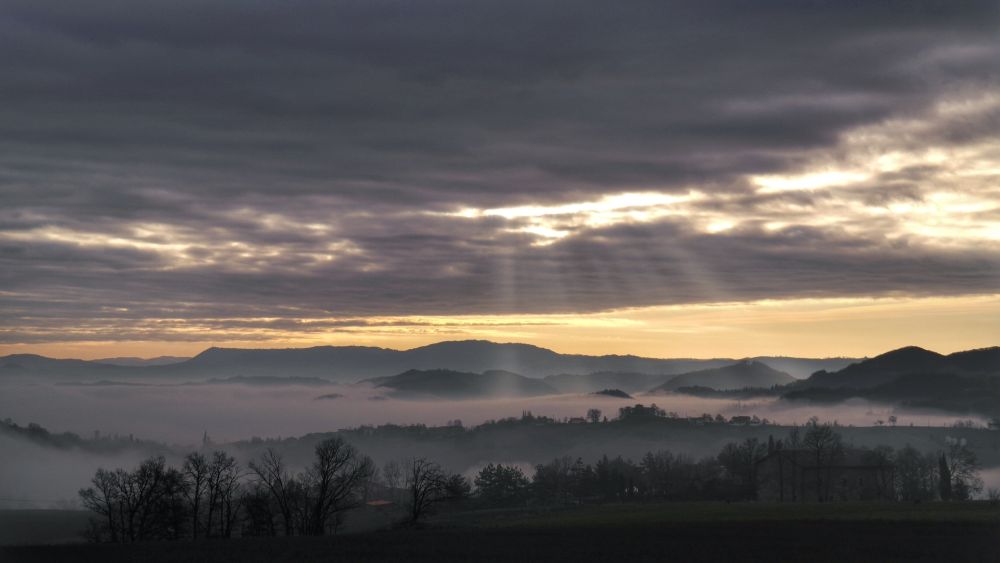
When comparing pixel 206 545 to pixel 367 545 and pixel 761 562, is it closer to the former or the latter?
pixel 367 545

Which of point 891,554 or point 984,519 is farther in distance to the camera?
point 984,519

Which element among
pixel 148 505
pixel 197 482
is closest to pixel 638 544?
pixel 148 505

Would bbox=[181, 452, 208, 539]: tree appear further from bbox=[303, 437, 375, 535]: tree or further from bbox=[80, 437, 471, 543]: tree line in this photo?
bbox=[303, 437, 375, 535]: tree

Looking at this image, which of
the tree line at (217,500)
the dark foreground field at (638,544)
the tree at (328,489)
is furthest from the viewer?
the tree at (328,489)

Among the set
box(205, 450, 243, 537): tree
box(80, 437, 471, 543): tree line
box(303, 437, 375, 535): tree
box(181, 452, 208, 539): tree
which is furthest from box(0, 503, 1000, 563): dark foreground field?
box(181, 452, 208, 539): tree

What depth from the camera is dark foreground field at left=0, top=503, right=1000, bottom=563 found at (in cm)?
7388

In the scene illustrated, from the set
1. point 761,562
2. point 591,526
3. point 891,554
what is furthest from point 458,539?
point 891,554

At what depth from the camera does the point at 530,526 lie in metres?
103

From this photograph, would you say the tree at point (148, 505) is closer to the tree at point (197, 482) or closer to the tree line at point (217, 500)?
the tree line at point (217, 500)

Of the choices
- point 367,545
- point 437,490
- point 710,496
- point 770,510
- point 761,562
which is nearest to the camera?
point 761,562

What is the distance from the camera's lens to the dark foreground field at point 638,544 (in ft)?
242

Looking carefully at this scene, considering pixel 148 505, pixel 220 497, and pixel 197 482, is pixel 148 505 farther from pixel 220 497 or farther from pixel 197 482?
pixel 197 482

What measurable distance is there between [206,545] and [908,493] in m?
150

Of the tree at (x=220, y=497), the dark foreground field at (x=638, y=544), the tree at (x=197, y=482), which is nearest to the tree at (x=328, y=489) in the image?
the tree at (x=220, y=497)
